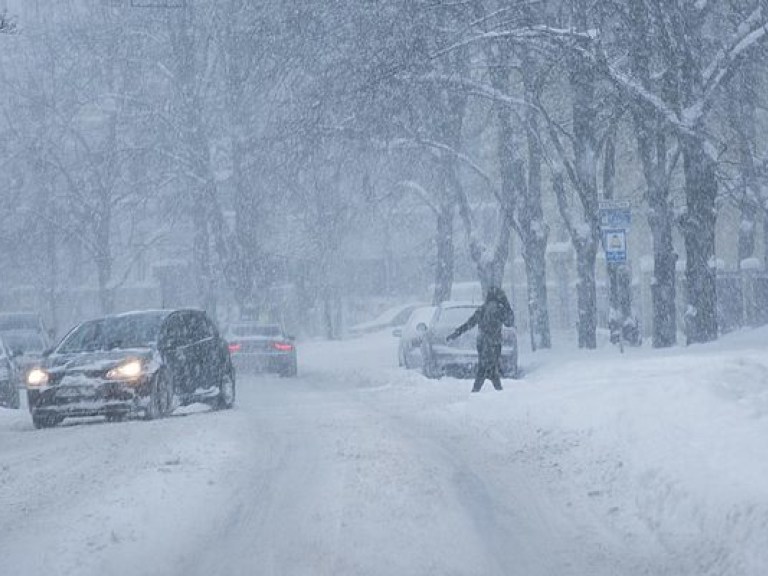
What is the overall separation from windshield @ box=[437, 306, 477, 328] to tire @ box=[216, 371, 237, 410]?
5.67 m

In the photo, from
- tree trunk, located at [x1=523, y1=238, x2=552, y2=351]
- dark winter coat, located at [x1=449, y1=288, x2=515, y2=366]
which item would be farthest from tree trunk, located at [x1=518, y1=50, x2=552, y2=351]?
dark winter coat, located at [x1=449, y1=288, x2=515, y2=366]

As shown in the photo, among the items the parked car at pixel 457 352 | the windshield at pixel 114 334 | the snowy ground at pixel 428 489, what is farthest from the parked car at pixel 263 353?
the snowy ground at pixel 428 489

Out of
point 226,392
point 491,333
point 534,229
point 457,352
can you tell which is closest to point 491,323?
point 491,333

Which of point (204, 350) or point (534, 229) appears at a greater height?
point (534, 229)

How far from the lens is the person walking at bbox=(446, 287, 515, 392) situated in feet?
66.2

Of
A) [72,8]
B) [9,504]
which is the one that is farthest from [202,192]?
[9,504]

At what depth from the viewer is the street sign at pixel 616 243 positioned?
23234 millimetres

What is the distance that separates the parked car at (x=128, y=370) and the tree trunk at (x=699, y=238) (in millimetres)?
9051

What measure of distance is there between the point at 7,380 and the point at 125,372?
651 cm

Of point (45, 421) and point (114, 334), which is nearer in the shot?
point (45, 421)

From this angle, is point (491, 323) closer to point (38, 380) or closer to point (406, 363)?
point (38, 380)

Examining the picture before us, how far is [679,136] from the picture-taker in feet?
75.3

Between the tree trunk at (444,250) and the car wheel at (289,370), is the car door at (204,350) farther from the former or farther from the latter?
the tree trunk at (444,250)

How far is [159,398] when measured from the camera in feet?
59.5
